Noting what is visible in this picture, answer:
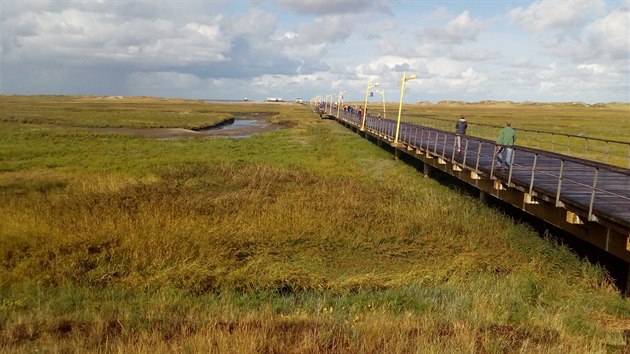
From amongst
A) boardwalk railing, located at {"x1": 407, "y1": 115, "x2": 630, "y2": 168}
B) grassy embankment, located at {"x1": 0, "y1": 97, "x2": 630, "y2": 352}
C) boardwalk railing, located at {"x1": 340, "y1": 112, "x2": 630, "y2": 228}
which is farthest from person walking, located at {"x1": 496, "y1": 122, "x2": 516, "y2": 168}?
boardwalk railing, located at {"x1": 407, "y1": 115, "x2": 630, "y2": 168}

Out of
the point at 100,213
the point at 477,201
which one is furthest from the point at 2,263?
the point at 477,201

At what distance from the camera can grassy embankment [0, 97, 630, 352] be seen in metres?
6.38

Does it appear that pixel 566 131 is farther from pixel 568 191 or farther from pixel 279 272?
pixel 279 272

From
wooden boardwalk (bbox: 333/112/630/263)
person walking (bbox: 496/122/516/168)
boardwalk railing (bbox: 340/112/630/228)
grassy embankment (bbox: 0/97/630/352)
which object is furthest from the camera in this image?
person walking (bbox: 496/122/516/168)

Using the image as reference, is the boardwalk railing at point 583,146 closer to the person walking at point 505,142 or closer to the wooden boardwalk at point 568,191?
the wooden boardwalk at point 568,191

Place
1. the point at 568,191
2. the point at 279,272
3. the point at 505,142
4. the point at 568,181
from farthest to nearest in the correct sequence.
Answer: the point at 505,142 < the point at 568,181 < the point at 568,191 < the point at 279,272

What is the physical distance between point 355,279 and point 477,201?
8901 mm

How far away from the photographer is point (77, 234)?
11.6 metres

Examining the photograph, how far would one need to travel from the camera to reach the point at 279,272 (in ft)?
34.8

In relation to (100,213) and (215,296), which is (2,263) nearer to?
(100,213)

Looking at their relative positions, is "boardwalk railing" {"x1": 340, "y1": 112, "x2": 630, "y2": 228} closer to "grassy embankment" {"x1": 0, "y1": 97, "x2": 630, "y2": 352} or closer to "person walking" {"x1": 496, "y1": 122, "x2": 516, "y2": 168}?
"person walking" {"x1": 496, "y1": 122, "x2": 516, "y2": 168}

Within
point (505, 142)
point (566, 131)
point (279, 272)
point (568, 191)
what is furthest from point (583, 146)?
point (279, 272)

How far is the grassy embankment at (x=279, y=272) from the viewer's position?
638 cm

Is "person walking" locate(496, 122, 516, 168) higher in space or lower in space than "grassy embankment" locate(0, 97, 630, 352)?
higher
